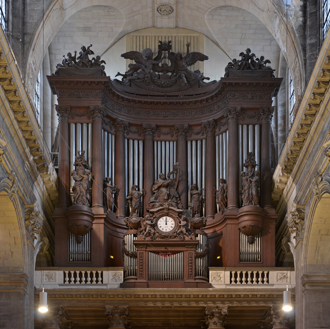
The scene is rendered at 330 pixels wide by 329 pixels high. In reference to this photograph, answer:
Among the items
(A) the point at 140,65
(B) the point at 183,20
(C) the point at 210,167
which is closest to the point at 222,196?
(C) the point at 210,167

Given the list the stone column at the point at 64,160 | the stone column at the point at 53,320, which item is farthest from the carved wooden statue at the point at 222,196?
the stone column at the point at 53,320

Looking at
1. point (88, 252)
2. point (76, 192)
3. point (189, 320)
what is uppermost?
point (76, 192)

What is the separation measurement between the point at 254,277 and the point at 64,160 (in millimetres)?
7611

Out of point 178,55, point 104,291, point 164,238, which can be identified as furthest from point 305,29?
point 104,291

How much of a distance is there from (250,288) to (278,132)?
9.91 meters

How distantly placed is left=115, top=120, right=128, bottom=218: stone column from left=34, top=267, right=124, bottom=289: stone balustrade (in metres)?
2.94

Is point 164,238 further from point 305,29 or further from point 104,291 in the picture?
point 305,29

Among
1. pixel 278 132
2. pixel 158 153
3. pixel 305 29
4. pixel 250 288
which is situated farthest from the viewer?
pixel 278 132

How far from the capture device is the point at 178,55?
3691 centimetres

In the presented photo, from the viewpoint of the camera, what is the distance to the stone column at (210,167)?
34.3 metres

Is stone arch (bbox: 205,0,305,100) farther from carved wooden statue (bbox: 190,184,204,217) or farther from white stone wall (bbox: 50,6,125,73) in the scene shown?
white stone wall (bbox: 50,6,125,73)

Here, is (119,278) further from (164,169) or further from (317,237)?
(317,237)

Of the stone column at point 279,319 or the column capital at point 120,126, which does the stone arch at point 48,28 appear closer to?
the column capital at point 120,126

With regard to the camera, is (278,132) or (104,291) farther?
(278,132)
